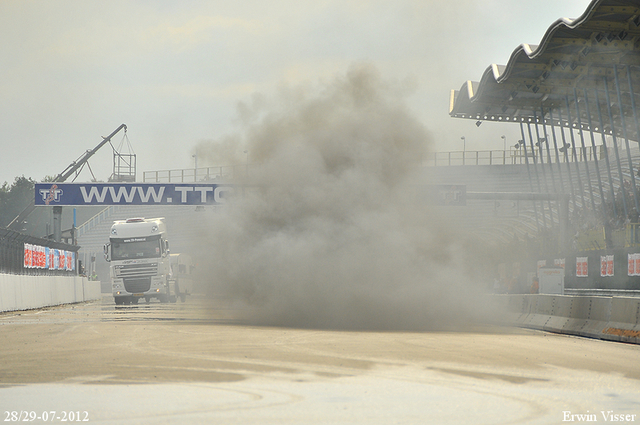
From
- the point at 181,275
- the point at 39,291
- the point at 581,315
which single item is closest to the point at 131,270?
the point at 39,291

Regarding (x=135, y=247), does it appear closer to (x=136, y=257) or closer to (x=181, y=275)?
(x=136, y=257)

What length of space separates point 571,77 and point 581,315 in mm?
18942

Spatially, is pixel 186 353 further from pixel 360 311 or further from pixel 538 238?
pixel 538 238

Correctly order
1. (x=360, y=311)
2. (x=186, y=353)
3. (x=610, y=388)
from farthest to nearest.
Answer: (x=360, y=311), (x=186, y=353), (x=610, y=388)

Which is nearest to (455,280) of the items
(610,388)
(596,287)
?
(596,287)

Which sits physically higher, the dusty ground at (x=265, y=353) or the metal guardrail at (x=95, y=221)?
the metal guardrail at (x=95, y=221)

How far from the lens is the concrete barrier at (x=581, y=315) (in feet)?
48.8

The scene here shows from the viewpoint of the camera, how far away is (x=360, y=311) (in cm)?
1884

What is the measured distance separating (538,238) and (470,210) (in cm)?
1097

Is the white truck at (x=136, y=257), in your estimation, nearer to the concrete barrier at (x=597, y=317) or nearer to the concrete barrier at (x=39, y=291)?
the concrete barrier at (x=39, y=291)

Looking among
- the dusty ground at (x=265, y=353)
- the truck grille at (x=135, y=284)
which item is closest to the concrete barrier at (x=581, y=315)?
the dusty ground at (x=265, y=353)

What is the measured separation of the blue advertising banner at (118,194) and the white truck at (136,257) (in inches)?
149

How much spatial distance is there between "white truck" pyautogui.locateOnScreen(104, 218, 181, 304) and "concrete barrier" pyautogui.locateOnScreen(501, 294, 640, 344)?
19488 mm

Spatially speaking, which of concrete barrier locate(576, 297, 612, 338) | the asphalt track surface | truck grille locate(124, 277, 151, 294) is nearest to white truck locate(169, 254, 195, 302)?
truck grille locate(124, 277, 151, 294)
